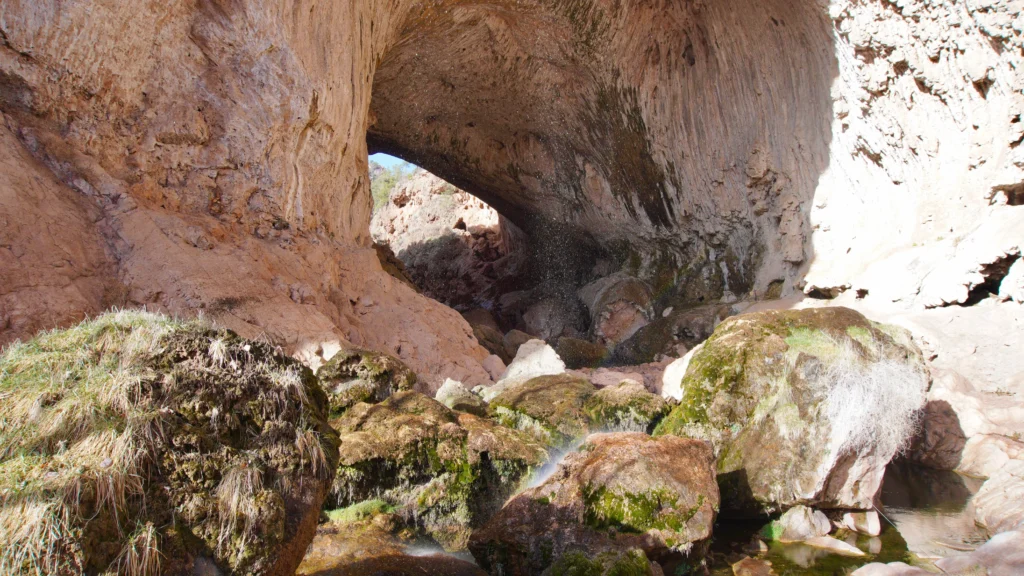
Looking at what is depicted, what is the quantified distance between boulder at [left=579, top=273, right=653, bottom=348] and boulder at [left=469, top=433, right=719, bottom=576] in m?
9.84

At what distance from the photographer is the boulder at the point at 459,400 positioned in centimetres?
608

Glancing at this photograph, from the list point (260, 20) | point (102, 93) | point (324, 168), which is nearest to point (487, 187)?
point (324, 168)

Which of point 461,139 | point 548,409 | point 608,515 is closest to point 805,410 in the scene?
point 608,515

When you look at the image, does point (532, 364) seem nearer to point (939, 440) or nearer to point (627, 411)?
point (627, 411)

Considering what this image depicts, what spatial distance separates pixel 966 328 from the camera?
7082 mm

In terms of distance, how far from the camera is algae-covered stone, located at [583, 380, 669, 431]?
5668mm

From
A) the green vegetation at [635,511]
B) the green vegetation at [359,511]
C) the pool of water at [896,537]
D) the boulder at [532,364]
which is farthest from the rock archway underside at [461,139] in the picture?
the green vegetation at [635,511]

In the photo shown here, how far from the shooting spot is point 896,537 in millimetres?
4629

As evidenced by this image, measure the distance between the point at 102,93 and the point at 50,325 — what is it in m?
2.59

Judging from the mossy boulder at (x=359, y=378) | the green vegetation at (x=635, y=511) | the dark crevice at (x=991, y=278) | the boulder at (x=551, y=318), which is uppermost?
the boulder at (x=551, y=318)

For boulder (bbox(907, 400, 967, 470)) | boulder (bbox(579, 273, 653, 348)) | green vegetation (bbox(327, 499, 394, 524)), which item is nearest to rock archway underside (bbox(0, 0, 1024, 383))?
boulder (bbox(579, 273, 653, 348))

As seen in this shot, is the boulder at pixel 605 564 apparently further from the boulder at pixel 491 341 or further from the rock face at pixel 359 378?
the boulder at pixel 491 341

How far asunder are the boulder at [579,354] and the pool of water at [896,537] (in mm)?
6097

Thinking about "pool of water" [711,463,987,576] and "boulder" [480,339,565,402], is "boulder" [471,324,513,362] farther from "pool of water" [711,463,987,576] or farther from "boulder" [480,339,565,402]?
"pool of water" [711,463,987,576]
